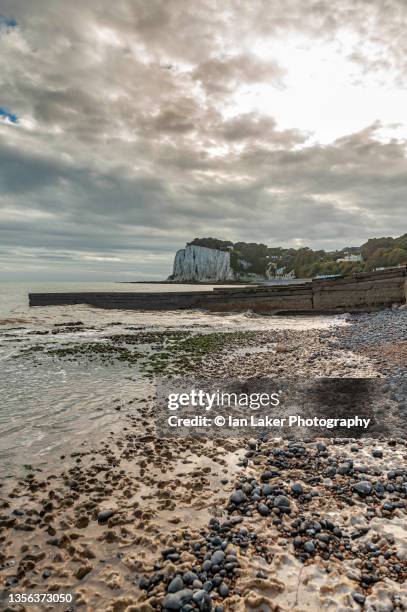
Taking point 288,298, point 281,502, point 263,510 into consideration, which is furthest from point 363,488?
point 288,298

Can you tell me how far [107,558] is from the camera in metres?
4.55

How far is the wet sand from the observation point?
3.93 metres

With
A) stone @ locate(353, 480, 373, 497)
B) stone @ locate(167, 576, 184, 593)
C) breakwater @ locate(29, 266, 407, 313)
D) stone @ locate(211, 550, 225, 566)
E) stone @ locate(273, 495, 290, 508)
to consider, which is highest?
breakwater @ locate(29, 266, 407, 313)

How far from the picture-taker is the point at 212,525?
16.3 ft

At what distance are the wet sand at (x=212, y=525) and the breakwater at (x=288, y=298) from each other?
2933cm

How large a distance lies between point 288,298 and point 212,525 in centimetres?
3575

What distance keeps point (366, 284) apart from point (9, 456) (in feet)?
111

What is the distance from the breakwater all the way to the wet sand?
1155 inches

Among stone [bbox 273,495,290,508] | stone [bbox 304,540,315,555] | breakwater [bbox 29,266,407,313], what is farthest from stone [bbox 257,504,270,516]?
breakwater [bbox 29,266,407,313]

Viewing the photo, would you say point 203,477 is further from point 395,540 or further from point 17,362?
point 17,362

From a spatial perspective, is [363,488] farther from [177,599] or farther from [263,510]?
[177,599]

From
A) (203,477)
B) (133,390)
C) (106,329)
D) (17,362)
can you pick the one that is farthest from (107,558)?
(106,329)

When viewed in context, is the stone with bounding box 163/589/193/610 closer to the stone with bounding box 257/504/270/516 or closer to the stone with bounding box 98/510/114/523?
the stone with bounding box 257/504/270/516

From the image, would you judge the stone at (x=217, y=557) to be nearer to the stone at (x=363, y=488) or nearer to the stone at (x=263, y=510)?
the stone at (x=263, y=510)
